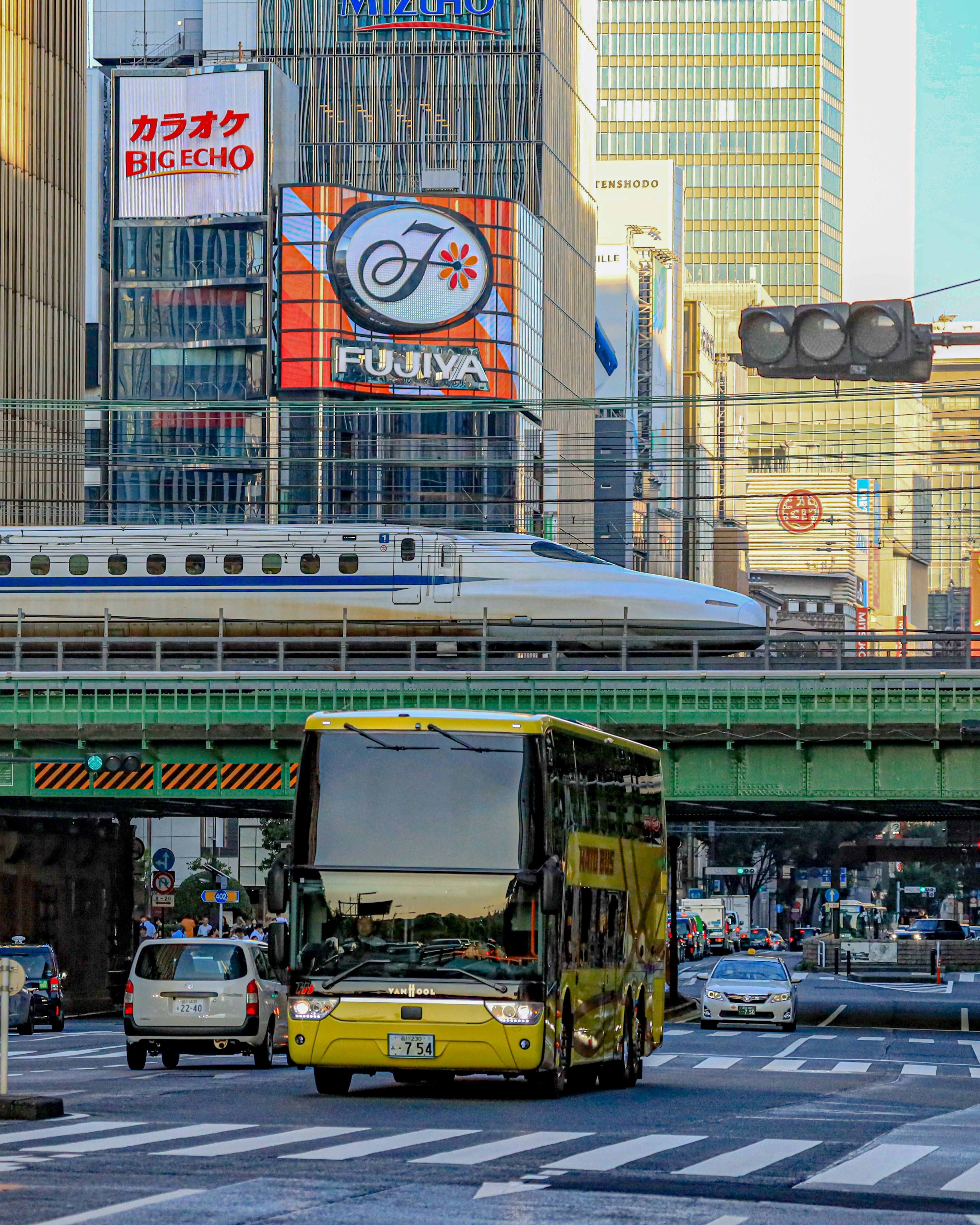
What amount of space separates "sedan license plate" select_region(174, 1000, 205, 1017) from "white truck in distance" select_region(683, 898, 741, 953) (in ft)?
234

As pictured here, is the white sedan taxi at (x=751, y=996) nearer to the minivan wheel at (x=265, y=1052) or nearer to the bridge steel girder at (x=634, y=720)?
the bridge steel girder at (x=634, y=720)

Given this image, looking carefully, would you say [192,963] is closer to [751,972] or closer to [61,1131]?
[61,1131]

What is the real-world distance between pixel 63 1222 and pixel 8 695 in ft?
113

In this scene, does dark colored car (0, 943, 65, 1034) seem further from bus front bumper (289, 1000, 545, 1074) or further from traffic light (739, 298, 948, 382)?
traffic light (739, 298, 948, 382)

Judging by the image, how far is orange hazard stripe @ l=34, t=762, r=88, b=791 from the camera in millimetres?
43625

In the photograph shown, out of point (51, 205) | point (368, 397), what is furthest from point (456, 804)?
point (368, 397)

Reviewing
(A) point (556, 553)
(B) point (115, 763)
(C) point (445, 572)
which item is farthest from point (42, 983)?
(A) point (556, 553)

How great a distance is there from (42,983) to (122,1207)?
1053 inches

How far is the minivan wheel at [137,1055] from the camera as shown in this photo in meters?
26.7

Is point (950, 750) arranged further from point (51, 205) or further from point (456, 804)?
point (51, 205)

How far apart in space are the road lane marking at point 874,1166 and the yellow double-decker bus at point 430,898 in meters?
4.01

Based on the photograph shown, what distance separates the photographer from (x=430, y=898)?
20.2 metres

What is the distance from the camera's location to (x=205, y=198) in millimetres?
112438

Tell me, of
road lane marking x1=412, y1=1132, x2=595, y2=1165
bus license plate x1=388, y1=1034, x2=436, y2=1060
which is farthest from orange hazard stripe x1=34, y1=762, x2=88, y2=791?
road lane marking x1=412, y1=1132, x2=595, y2=1165
